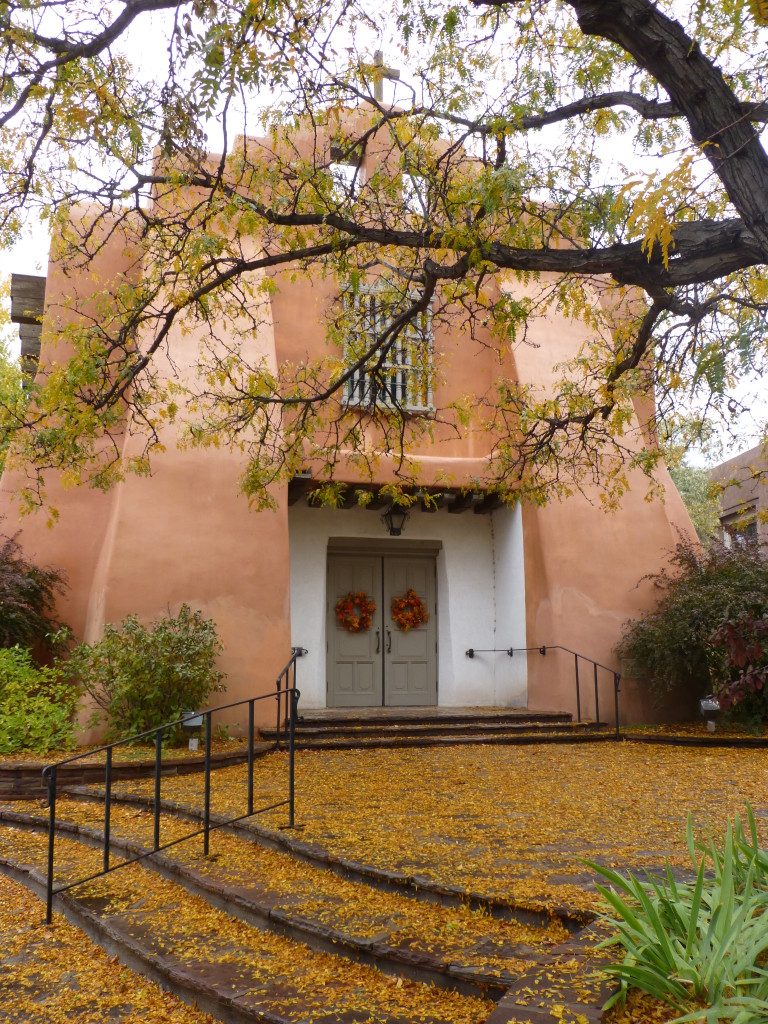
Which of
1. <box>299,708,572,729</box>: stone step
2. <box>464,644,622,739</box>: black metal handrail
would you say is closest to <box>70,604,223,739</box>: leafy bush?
<box>299,708,572,729</box>: stone step

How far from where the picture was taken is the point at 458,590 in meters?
12.6

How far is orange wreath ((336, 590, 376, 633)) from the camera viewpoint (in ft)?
40.6

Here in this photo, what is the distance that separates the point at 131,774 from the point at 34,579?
290cm

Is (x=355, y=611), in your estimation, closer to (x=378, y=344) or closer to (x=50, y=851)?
(x=378, y=344)

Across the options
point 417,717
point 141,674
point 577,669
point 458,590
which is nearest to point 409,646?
point 458,590

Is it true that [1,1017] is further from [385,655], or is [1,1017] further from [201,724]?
[385,655]

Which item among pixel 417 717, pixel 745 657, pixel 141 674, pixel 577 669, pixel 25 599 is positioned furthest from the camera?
pixel 577 669

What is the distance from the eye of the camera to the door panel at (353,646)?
12273mm

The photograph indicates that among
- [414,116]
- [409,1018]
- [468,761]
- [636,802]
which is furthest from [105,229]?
[409,1018]

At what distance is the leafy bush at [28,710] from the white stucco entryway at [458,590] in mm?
3593

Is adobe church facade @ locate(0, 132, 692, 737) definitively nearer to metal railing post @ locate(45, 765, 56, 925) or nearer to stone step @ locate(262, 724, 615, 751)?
stone step @ locate(262, 724, 615, 751)

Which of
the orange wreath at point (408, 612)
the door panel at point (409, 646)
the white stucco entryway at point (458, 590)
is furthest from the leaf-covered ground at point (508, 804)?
the orange wreath at point (408, 612)

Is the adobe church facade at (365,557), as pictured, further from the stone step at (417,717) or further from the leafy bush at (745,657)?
the leafy bush at (745,657)

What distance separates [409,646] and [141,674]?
477 cm
